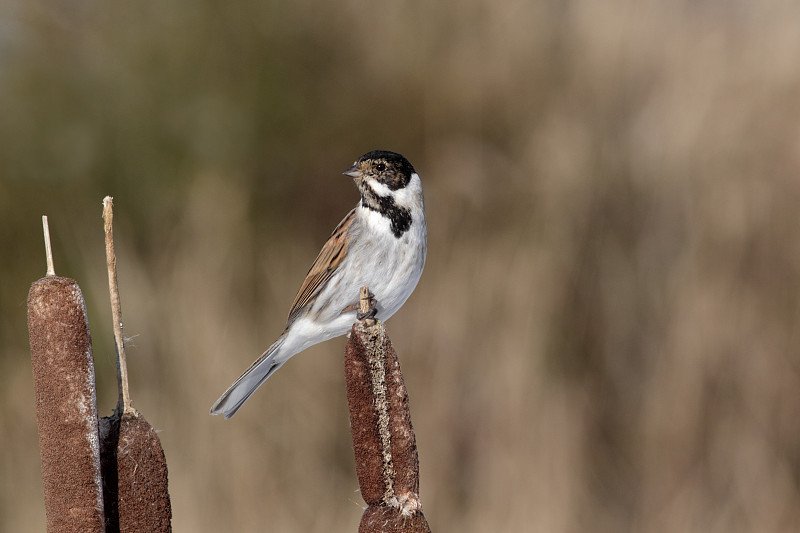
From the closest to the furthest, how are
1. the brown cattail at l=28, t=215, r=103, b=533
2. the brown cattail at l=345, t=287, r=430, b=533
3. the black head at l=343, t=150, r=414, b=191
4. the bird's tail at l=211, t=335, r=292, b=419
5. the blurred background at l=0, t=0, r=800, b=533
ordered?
the brown cattail at l=28, t=215, r=103, b=533, the brown cattail at l=345, t=287, r=430, b=533, the bird's tail at l=211, t=335, r=292, b=419, the black head at l=343, t=150, r=414, b=191, the blurred background at l=0, t=0, r=800, b=533

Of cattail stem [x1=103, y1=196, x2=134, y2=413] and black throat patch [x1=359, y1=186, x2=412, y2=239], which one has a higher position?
black throat patch [x1=359, y1=186, x2=412, y2=239]

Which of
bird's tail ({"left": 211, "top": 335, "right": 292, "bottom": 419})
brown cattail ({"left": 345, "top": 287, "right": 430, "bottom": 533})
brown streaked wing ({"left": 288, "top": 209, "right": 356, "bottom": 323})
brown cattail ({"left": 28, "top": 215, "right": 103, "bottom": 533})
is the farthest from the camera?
brown streaked wing ({"left": 288, "top": 209, "right": 356, "bottom": 323})

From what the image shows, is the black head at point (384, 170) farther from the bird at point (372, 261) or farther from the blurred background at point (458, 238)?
the blurred background at point (458, 238)

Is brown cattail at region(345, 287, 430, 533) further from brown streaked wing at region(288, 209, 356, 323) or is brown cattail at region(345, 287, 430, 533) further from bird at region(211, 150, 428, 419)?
brown streaked wing at region(288, 209, 356, 323)

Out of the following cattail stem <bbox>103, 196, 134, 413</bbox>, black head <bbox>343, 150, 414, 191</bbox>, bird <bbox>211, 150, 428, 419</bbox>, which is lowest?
cattail stem <bbox>103, 196, 134, 413</bbox>

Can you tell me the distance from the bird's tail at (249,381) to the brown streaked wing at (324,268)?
144 mm

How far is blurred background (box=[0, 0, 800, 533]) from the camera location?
184 inches

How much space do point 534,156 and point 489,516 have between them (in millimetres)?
2066

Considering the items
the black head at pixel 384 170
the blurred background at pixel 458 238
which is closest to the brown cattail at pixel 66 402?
the black head at pixel 384 170

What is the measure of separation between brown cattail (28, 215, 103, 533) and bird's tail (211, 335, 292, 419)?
0.96 metres

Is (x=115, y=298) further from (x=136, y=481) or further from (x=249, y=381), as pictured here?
(x=249, y=381)

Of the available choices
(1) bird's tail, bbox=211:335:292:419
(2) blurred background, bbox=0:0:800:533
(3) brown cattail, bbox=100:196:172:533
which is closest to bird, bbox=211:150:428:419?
(1) bird's tail, bbox=211:335:292:419

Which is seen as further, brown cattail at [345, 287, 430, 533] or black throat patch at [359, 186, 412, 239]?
black throat patch at [359, 186, 412, 239]

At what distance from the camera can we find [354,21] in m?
5.89
